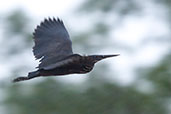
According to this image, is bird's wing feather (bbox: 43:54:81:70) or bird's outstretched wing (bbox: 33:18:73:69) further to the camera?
bird's outstretched wing (bbox: 33:18:73:69)

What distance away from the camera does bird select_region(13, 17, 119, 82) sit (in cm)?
734

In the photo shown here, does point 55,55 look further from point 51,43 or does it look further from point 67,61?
point 67,61

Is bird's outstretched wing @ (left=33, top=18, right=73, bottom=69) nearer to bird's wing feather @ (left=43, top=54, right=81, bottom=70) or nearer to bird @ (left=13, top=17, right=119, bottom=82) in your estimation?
bird @ (left=13, top=17, right=119, bottom=82)

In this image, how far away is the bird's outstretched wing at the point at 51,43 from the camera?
26.6ft

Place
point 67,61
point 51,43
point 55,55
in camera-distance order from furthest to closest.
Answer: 1. point 51,43
2. point 55,55
3. point 67,61

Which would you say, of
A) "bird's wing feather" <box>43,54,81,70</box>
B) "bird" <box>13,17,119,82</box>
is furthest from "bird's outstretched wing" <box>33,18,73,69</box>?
"bird's wing feather" <box>43,54,81,70</box>

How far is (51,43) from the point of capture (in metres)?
8.78

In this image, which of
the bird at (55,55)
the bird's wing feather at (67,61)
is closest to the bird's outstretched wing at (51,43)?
the bird at (55,55)

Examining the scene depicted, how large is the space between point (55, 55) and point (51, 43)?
56 cm

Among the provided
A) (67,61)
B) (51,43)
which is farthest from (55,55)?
(67,61)

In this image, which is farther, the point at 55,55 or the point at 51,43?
the point at 51,43

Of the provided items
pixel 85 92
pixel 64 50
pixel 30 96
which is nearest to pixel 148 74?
pixel 85 92

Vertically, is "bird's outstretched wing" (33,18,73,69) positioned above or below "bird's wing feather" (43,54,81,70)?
above

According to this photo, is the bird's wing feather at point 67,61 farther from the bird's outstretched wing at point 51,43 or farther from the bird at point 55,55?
the bird's outstretched wing at point 51,43
